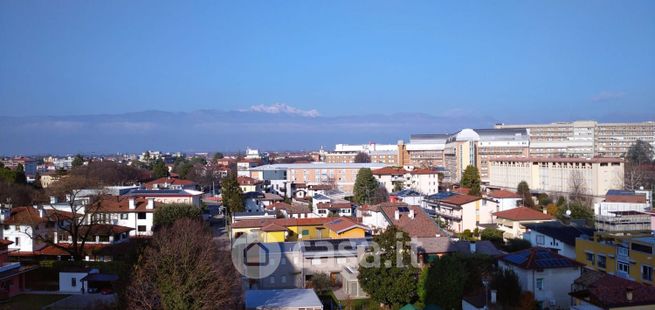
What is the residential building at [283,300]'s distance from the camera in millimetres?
15000

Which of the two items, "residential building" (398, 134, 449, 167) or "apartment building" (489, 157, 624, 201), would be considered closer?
"apartment building" (489, 157, 624, 201)

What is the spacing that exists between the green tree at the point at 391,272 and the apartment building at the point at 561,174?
3002cm

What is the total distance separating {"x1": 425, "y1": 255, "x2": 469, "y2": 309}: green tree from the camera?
15750mm

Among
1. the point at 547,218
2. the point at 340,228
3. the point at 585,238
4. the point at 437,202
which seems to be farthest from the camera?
Answer: the point at 437,202

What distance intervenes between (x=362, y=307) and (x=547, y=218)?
15501 mm

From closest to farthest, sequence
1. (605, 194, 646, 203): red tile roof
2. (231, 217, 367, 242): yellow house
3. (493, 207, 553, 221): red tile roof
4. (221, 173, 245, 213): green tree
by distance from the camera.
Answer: (231, 217, 367, 242): yellow house < (493, 207, 553, 221): red tile roof < (605, 194, 646, 203): red tile roof < (221, 173, 245, 213): green tree

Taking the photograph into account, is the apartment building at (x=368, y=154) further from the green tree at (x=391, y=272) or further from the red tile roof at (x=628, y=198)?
the green tree at (x=391, y=272)

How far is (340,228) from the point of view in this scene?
2520 cm

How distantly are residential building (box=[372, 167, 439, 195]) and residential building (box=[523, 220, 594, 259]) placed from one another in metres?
28.7

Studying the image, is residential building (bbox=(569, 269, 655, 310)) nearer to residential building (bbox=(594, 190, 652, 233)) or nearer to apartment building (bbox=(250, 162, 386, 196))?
residential building (bbox=(594, 190, 652, 233))

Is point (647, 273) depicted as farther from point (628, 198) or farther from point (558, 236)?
point (628, 198)

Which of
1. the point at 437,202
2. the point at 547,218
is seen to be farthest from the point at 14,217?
the point at 547,218

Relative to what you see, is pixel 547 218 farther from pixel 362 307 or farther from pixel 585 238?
pixel 362 307

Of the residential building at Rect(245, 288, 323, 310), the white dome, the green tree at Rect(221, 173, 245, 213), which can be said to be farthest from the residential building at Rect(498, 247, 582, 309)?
the white dome
